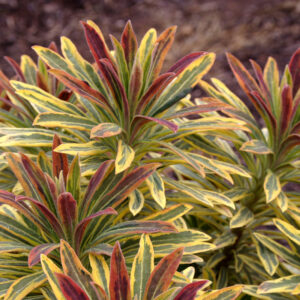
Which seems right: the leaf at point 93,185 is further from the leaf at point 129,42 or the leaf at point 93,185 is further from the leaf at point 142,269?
the leaf at point 129,42

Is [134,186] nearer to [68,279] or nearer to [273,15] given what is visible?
[68,279]

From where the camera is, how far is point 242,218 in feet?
4.59

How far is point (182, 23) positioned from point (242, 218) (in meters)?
3.96

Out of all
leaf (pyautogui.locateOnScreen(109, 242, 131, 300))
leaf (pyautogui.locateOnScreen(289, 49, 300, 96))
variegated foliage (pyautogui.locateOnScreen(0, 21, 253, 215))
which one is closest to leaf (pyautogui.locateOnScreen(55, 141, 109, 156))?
variegated foliage (pyautogui.locateOnScreen(0, 21, 253, 215))

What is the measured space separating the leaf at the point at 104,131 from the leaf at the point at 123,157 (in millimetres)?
64

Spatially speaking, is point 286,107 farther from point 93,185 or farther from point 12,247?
point 12,247

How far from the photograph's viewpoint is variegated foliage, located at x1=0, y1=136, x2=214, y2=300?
1032 millimetres

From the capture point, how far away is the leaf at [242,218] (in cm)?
135

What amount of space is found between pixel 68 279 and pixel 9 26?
15.9 ft

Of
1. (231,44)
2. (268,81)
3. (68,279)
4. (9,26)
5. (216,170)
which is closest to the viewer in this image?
(68,279)

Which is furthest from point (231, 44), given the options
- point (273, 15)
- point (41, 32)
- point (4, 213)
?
point (4, 213)

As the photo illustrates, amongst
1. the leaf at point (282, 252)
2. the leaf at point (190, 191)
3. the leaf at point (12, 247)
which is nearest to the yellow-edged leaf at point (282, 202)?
the leaf at point (282, 252)

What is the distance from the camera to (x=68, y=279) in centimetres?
78

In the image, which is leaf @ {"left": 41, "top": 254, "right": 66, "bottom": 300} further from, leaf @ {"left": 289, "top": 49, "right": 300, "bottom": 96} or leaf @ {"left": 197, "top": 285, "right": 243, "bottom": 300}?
leaf @ {"left": 289, "top": 49, "right": 300, "bottom": 96}
